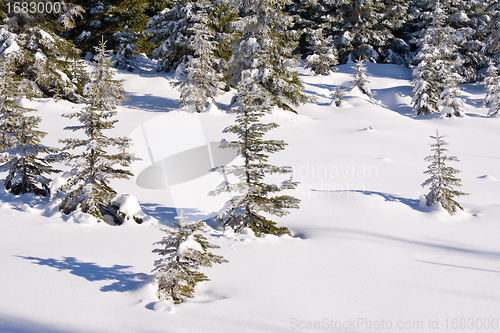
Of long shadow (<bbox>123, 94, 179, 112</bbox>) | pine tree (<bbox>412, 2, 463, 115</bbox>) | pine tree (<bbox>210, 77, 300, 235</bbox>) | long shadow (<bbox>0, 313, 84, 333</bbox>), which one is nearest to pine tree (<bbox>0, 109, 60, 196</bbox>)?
pine tree (<bbox>210, 77, 300, 235</bbox>)

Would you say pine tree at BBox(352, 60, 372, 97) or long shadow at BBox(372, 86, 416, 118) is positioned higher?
pine tree at BBox(352, 60, 372, 97)

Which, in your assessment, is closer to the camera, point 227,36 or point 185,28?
point 185,28

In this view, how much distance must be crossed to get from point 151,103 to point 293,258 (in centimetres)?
1392

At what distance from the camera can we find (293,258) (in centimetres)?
482

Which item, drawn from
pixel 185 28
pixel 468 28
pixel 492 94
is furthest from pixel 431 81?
pixel 185 28

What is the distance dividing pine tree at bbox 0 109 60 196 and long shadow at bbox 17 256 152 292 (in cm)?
275

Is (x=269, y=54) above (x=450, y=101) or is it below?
above

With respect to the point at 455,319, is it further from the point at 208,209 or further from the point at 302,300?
the point at 208,209

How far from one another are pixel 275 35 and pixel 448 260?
14.2 meters

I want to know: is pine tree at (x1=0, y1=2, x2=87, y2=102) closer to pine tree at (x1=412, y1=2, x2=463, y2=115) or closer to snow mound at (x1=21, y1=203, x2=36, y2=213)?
snow mound at (x1=21, y1=203, x2=36, y2=213)

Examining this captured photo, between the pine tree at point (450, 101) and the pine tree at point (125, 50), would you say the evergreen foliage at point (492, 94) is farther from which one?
the pine tree at point (125, 50)

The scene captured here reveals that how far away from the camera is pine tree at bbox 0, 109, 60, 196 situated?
6273 millimetres

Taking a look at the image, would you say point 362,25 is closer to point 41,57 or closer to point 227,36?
point 227,36

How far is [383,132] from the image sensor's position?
43.7 ft
